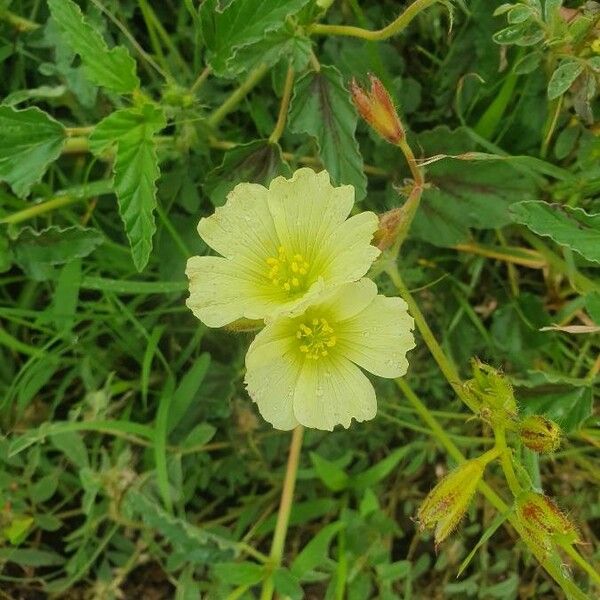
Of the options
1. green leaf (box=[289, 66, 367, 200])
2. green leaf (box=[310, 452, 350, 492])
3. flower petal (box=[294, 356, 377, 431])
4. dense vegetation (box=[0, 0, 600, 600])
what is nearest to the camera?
flower petal (box=[294, 356, 377, 431])

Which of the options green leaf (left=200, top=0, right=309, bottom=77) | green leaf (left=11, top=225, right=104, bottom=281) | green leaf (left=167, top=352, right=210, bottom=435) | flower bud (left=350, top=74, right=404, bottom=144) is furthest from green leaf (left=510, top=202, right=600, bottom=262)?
green leaf (left=11, top=225, right=104, bottom=281)

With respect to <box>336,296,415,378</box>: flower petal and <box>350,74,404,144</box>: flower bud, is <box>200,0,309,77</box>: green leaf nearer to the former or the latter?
<box>350,74,404,144</box>: flower bud

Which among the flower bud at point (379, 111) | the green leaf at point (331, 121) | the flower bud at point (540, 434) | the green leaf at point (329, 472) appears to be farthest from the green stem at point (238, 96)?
the flower bud at point (540, 434)

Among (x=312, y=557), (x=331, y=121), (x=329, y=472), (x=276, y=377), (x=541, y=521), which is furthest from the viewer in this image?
(x=329, y=472)

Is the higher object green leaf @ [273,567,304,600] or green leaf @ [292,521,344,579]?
green leaf @ [273,567,304,600]

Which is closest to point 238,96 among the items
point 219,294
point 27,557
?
point 219,294

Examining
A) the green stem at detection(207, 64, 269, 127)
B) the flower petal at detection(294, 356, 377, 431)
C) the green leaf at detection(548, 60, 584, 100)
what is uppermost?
the green leaf at detection(548, 60, 584, 100)

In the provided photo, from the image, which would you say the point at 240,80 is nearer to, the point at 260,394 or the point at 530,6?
the point at 530,6

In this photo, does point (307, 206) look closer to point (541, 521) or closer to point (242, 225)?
point (242, 225)
